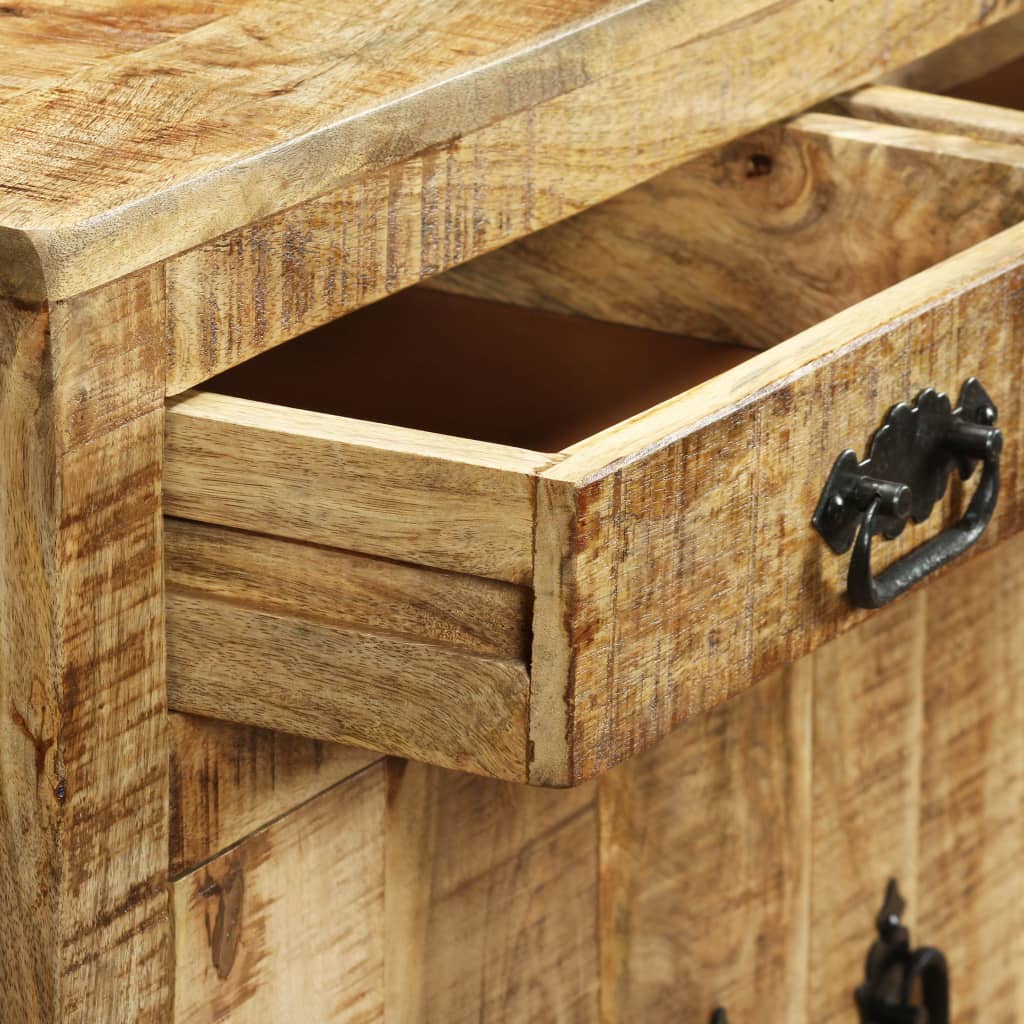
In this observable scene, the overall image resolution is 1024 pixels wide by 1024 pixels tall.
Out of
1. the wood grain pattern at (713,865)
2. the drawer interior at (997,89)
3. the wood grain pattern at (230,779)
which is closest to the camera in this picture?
the wood grain pattern at (230,779)

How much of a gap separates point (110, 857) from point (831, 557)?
0.30 metres

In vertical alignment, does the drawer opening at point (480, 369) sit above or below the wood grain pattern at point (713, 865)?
above

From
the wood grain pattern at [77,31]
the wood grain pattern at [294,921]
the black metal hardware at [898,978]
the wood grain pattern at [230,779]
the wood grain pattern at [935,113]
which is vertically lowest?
the black metal hardware at [898,978]

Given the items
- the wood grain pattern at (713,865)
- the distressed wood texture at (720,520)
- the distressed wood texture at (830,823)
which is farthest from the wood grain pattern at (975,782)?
the distressed wood texture at (720,520)

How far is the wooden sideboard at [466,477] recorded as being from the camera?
2.64ft

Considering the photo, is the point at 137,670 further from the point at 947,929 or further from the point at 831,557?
the point at 947,929

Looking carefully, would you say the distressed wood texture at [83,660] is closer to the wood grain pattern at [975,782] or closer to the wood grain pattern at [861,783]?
the wood grain pattern at [861,783]

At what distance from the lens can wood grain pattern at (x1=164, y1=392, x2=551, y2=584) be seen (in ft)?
2.60

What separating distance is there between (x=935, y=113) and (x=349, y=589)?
47cm

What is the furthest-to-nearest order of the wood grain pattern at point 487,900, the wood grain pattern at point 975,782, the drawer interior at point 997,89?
1. the drawer interior at point 997,89
2. the wood grain pattern at point 975,782
3. the wood grain pattern at point 487,900

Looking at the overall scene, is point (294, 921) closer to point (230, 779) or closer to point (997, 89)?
point (230, 779)

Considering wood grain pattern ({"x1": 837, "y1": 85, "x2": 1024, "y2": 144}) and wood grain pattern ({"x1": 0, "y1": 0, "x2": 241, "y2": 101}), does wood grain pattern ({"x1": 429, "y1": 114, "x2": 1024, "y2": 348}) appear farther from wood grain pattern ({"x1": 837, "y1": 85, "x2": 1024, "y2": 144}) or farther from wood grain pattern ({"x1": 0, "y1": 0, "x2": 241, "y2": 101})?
wood grain pattern ({"x1": 0, "y1": 0, "x2": 241, "y2": 101})

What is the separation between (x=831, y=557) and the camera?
92cm

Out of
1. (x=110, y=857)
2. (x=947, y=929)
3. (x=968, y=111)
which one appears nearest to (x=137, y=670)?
(x=110, y=857)
